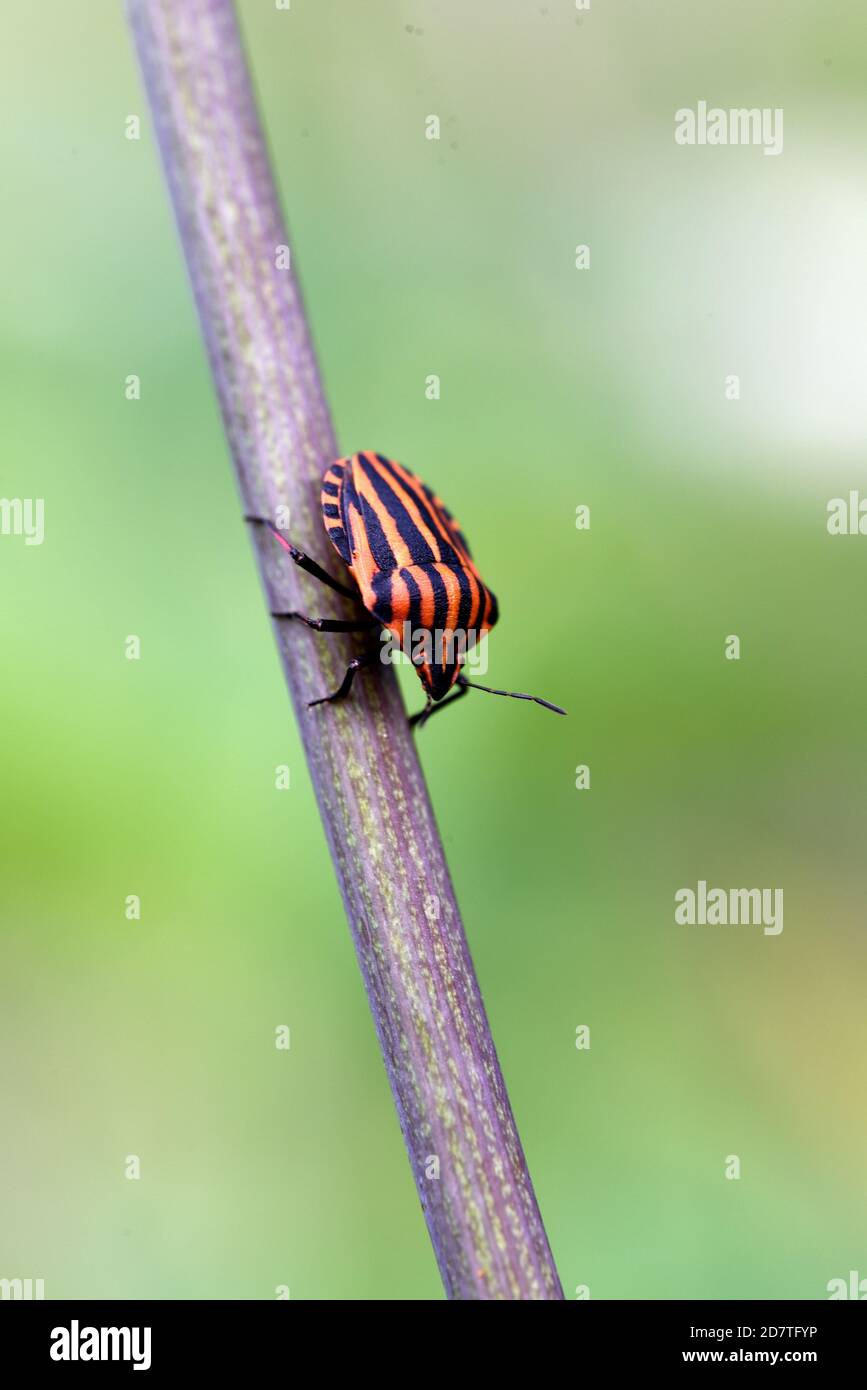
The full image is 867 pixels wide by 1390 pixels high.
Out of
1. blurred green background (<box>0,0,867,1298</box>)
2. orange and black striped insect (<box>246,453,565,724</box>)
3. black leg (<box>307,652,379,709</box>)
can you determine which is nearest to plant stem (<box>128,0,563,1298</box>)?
black leg (<box>307,652,379,709</box>)

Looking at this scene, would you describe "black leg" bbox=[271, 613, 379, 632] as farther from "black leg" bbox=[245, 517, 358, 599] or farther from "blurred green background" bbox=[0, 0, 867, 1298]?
"blurred green background" bbox=[0, 0, 867, 1298]

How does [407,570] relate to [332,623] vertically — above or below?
above

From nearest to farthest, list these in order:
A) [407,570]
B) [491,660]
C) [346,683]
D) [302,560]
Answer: [346,683] → [302,560] → [407,570] → [491,660]

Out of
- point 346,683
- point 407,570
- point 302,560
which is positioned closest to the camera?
point 346,683

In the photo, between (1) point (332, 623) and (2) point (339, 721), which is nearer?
(2) point (339, 721)

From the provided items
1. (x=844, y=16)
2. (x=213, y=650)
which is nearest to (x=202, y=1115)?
(x=213, y=650)

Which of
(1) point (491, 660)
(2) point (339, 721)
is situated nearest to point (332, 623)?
(2) point (339, 721)

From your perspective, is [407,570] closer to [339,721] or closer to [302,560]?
[302,560]
